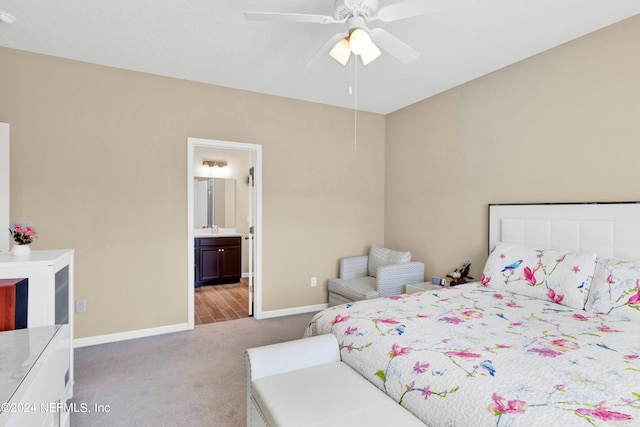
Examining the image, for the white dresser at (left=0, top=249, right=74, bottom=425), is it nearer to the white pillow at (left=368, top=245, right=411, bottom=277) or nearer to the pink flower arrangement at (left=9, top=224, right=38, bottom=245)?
the pink flower arrangement at (left=9, top=224, right=38, bottom=245)

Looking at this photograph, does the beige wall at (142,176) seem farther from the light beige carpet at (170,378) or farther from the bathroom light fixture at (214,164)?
the bathroom light fixture at (214,164)

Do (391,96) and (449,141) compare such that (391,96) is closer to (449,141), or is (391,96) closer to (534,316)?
(449,141)

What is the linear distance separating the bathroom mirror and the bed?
4398mm

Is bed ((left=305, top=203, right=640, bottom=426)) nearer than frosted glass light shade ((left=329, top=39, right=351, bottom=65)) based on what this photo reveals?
Yes

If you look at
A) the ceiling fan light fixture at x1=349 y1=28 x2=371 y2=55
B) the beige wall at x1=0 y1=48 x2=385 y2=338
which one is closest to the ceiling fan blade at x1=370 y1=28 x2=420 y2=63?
the ceiling fan light fixture at x1=349 y1=28 x2=371 y2=55

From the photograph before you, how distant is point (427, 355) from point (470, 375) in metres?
0.21

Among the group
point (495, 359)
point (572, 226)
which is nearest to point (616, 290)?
point (572, 226)

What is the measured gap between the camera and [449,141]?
3.75m

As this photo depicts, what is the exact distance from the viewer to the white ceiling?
2223 millimetres

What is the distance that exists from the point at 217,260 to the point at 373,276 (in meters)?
2.73

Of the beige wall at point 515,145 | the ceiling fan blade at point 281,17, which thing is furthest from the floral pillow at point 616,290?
the ceiling fan blade at point 281,17

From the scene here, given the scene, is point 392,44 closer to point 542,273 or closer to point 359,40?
point 359,40

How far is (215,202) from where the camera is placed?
6.20 m

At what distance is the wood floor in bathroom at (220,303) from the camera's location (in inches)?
158
